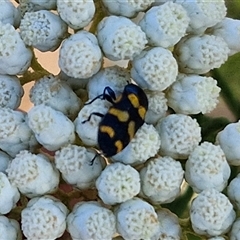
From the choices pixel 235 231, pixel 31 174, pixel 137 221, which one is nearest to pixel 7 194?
pixel 31 174

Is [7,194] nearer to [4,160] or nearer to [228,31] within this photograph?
[4,160]

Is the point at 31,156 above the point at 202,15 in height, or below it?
below

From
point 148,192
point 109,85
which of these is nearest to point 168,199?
point 148,192

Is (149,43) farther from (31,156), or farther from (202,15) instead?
(31,156)

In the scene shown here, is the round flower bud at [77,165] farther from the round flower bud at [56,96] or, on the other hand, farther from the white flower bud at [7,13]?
the white flower bud at [7,13]

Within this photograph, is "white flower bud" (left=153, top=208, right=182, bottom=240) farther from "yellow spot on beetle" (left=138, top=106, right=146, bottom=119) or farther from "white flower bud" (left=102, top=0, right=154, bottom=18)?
"white flower bud" (left=102, top=0, right=154, bottom=18)
